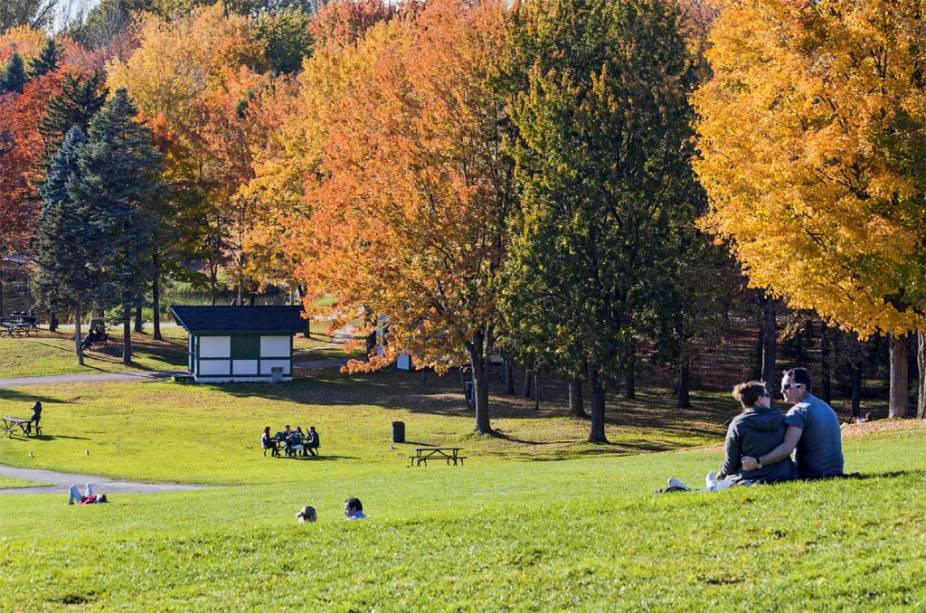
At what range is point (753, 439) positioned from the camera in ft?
51.8

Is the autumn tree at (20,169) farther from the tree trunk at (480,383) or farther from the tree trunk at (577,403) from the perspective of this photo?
the tree trunk at (577,403)

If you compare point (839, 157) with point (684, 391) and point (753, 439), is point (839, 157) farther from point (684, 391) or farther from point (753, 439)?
point (684, 391)

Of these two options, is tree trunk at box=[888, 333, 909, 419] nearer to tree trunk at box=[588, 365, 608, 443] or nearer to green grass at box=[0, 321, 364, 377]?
tree trunk at box=[588, 365, 608, 443]

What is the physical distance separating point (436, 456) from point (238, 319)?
89.6 feet

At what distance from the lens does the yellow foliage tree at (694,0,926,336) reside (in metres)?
28.7

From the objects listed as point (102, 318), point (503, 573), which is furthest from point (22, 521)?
point (102, 318)

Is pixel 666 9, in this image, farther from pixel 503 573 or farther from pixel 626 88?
pixel 503 573

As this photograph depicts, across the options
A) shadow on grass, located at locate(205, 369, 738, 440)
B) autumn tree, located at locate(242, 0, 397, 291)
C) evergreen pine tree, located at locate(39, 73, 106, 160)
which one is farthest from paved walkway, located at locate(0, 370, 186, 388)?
evergreen pine tree, located at locate(39, 73, 106, 160)

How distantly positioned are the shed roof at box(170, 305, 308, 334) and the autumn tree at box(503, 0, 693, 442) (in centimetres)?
2356

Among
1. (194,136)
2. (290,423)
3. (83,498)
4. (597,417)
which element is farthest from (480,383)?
(194,136)

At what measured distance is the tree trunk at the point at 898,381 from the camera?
34938 mm

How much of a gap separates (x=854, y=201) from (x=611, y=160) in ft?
45.5

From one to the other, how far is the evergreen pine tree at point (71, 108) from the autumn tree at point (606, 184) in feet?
131

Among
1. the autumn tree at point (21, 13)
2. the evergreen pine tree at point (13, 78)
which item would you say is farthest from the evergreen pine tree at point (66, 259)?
the autumn tree at point (21, 13)
